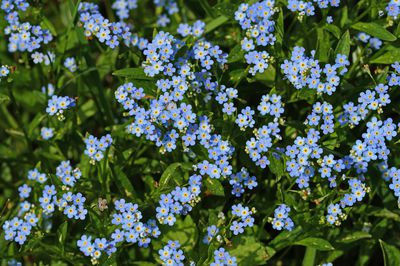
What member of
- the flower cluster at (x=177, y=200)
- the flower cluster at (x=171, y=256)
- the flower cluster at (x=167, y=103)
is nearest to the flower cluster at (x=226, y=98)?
the flower cluster at (x=167, y=103)

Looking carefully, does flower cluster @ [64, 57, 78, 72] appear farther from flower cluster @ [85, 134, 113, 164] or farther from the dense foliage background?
flower cluster @ [85, 134, 113, 164]

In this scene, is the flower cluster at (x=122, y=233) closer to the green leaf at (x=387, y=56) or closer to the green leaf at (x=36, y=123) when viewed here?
the green leaf at (x=36, y=123)

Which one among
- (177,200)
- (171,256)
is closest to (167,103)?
(177,200)

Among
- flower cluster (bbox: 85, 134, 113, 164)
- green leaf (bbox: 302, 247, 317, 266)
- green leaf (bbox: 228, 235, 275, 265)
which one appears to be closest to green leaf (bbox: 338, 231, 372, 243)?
green leaf (bbox: 302, 247, 317, 266)

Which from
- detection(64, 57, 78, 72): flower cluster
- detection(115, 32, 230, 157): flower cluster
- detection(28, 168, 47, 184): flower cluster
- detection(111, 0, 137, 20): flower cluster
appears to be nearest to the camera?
detection(115, 32, 230, 157): flower cluster

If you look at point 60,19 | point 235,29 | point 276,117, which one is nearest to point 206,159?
point 276,117

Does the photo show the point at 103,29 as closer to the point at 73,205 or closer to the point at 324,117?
the point at 73,205
